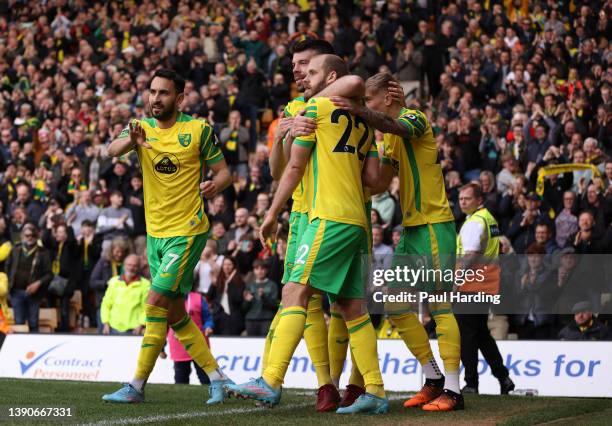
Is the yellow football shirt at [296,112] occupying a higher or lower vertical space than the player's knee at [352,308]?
higher

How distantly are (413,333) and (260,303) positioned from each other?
7.39m

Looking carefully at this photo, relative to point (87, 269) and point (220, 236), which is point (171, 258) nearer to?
point (220, 236)

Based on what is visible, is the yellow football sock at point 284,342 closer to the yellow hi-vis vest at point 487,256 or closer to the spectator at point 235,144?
the yellow hi-vis vest at point 487,256

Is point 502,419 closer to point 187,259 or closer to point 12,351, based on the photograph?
point 187,259

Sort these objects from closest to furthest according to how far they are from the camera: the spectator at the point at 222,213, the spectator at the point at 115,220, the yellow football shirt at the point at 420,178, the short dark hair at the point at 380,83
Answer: the yellow football shirt at the point at 420,178
the short dark hair at the point at 380,83
the spectator at the point at 222,213
the spectator at the point at 115,220

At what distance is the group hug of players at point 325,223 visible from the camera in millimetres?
7551

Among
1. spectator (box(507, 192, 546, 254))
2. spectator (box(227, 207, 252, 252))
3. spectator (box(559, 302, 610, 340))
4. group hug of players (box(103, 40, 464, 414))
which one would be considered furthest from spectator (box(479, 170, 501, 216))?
group hug of players (box(103, 40, 464, 414))

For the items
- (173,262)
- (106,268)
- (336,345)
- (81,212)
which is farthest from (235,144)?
(336,345)

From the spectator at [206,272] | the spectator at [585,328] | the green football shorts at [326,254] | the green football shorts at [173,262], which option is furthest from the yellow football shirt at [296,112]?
the spectator at [206,272]

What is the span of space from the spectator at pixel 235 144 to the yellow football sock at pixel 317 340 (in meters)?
11.5

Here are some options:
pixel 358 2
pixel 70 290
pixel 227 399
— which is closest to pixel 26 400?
pixel 227 399

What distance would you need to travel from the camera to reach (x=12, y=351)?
585 inches

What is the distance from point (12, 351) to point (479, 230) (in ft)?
23.5

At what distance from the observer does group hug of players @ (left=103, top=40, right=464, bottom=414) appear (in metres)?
7.55
